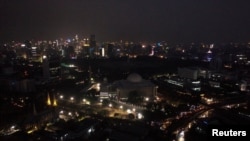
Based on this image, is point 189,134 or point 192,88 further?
point 192,88

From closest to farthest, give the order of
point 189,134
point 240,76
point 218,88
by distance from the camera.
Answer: point 189,134 < point 218,88 < point 240,76

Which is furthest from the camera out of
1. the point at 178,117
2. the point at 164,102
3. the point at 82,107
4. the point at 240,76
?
the point at 240,76

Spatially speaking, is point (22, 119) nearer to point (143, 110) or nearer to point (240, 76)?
point (143, 110)

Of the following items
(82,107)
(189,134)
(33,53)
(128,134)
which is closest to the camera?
(128,134)

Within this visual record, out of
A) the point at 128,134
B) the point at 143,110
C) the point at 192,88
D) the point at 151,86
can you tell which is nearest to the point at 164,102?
the point at 151,86

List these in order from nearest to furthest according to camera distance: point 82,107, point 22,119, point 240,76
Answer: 1. point 22,119
2. point 82,107
3. point 240,76

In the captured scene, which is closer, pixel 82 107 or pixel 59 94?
pixel 82 107

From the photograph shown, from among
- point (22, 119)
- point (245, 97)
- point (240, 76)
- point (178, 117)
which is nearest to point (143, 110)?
point (178, 117)

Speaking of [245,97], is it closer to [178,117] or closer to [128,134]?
[178,117]
